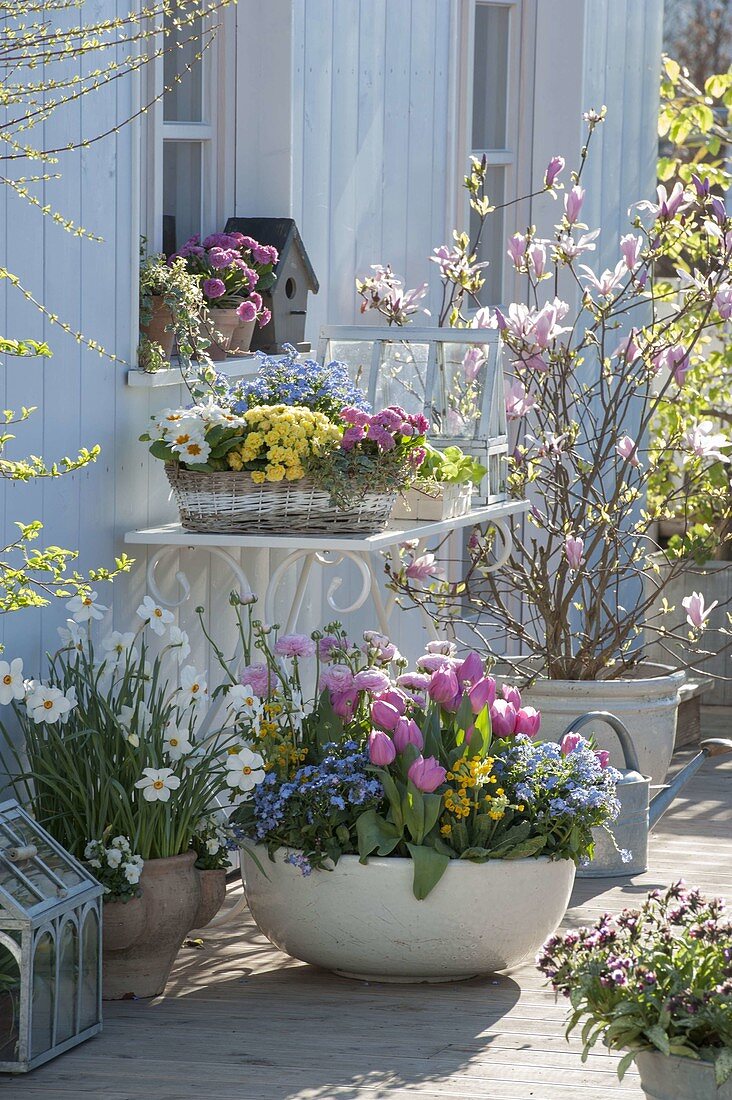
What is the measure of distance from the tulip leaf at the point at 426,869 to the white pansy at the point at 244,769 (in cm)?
34

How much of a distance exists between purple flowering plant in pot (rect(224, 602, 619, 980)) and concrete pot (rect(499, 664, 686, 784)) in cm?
119

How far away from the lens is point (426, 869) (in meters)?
3.63

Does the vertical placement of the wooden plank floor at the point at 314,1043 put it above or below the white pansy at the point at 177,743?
below

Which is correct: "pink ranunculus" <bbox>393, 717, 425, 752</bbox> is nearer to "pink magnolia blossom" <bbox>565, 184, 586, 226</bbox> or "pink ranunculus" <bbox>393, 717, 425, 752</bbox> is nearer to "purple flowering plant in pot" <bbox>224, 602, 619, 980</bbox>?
"purple flowering plant in pot" <bbox>224, 602, 619, 980</bbox>

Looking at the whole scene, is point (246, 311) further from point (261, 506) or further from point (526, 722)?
point (526, 722)

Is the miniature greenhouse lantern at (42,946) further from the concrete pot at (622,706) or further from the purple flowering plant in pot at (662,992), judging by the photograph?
the concrete pot at (622,706)

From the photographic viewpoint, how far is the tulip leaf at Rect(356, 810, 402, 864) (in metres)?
3.66

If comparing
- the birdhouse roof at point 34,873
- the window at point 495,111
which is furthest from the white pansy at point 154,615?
the window at point 495,111

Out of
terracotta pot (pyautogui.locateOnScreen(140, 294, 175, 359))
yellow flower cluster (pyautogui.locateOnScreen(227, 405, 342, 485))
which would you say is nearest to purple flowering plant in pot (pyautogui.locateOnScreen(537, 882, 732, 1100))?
yellow flower cluster (pyautogui.locateOnScreen(227, 405, 342, 485))

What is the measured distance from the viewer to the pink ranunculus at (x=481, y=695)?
3.88 meters

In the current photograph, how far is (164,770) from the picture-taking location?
3561 millimetres

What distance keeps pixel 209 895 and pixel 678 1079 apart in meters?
1.44

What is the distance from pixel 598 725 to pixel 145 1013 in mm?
1894

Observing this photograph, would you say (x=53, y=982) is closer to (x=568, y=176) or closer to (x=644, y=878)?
(x=644, y=878)
